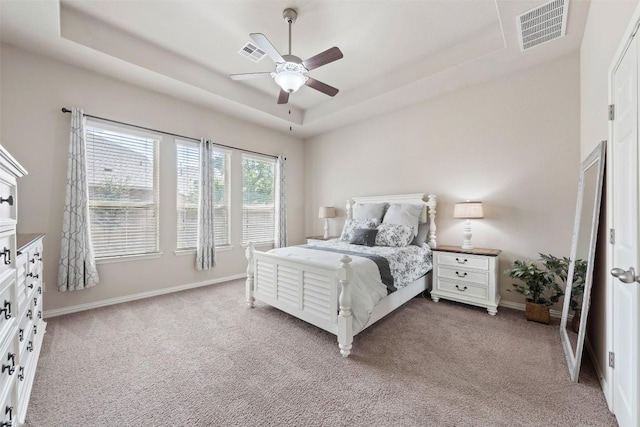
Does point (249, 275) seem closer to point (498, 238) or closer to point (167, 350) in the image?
point (167, 350)

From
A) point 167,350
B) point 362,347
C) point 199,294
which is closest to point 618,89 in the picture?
point 362,347

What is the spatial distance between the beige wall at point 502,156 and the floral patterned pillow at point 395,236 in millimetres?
668

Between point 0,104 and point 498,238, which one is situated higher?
point 0,104

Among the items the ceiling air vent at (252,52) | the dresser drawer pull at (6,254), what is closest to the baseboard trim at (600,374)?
the dresser drawer pull at (6,254)

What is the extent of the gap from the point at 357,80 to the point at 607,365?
390cm

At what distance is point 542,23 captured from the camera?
2.43m

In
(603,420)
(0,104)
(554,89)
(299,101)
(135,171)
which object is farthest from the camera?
(299,101)

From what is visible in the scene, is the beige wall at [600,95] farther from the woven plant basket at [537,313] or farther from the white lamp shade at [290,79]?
the white lamp shade at [290,79]

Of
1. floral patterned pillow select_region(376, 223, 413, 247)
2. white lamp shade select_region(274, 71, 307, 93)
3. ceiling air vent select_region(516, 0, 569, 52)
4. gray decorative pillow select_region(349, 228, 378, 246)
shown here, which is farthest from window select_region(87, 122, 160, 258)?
ceiling air vent select_region(516, 0, 569, 52)

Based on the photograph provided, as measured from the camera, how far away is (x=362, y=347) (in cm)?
227

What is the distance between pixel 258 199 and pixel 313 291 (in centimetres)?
294

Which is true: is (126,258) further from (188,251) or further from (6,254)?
(6,254)

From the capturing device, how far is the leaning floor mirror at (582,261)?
70.8 inches

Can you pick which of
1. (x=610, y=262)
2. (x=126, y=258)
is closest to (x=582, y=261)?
(x=610, y=262)
